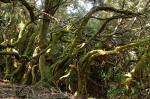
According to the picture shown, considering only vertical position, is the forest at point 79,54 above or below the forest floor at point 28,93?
above

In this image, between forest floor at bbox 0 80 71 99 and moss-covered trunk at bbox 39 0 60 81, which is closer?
forest floor at bbox 0 80 71 99

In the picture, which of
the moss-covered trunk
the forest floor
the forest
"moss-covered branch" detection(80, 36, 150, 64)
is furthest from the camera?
the moss-covered trunk

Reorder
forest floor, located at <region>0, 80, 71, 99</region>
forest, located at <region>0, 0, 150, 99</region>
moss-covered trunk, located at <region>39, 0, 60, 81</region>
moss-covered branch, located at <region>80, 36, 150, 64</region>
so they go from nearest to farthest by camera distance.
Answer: moss-covered branch, located at <region>80, 36, 150, 64</region> < forest, located at <region>0, 0, 150, 99</region> < forest floor, located at <region>0, 80, 71, 99</region> < moss-covered trunk, located at <region>39, 0, 60, 81</region>

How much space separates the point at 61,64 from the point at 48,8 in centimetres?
164

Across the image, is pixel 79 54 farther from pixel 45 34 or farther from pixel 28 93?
pixel 28 93

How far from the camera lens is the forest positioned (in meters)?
7.91

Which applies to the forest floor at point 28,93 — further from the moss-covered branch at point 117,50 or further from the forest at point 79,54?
the moss-covered branch at point 117,50

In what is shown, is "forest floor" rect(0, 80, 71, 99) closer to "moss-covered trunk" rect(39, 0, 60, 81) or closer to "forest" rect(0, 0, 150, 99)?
"forest" rect(0, 0, 150, 99)

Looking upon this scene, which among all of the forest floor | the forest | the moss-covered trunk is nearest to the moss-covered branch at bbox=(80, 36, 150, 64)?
the forest

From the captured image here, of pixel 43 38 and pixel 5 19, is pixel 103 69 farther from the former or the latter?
pixel 5 19

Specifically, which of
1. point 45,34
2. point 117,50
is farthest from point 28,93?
point 45,34

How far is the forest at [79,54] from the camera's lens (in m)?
7.91

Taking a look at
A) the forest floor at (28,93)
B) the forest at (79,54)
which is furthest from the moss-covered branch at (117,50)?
the forest floor at (28,93)

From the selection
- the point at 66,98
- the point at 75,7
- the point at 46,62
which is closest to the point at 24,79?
the point at 46,62
